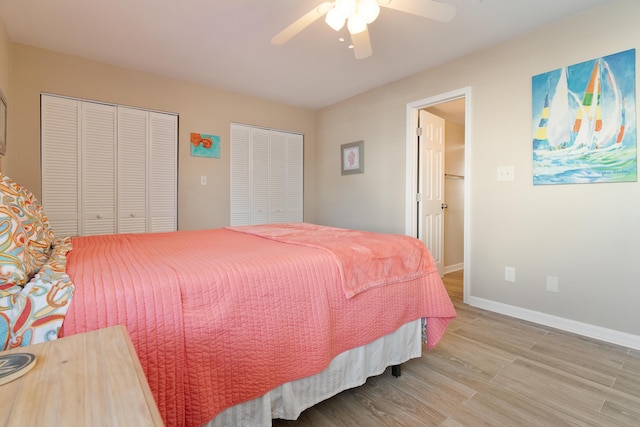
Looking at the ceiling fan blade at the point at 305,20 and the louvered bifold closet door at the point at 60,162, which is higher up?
the ceiling fan blade at the point at 305,20

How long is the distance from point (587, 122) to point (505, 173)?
2.07 ft

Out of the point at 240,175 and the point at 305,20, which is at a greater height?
the point at 305,20

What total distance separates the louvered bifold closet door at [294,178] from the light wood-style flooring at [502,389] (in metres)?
2.80

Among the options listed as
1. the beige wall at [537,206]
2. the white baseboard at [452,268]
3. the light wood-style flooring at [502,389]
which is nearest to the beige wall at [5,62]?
the light wood-style flooring at [502,389]

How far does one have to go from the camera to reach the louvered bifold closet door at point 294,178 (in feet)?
14.4

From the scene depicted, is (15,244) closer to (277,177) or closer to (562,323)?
(562,323)

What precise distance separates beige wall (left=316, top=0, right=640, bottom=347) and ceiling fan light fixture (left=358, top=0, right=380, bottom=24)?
5.16 feet

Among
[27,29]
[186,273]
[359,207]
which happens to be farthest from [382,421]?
[27,29]

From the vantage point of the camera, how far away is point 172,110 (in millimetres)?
3428

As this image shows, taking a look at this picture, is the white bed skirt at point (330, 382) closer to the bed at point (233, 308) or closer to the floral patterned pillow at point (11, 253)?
the bed at point (233, 308)

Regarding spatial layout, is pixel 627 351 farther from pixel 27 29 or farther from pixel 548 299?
pixel 27 29

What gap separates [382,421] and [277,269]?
34.3 inches

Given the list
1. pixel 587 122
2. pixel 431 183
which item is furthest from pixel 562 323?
pixel 431 183

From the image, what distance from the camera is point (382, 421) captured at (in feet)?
4.47
